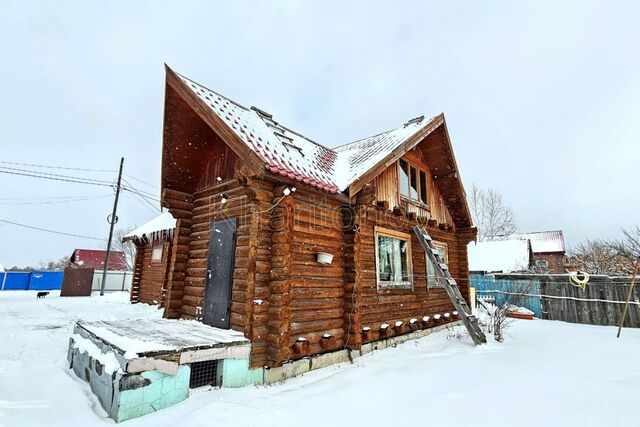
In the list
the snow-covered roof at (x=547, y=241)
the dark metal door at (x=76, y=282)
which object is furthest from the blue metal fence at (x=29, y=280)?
the snow-covered roof at (x=547, y=241)

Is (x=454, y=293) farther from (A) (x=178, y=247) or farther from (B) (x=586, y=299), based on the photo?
(A) (x=178, y=247)

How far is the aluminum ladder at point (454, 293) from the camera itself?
771 centimetres

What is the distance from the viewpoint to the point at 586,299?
11.4 meters

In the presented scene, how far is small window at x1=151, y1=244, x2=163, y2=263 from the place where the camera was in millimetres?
15641

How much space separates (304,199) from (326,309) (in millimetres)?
2346

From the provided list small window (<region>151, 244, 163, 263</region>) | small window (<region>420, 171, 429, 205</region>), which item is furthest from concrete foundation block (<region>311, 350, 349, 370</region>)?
small window (<region>151, 244, 163, 263</region>)

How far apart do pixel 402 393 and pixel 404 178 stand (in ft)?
21.4

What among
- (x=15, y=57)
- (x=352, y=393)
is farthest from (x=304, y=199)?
(x=15, y=57)

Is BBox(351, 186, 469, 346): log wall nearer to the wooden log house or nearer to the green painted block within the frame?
the wooden log house

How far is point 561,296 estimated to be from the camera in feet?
40.1

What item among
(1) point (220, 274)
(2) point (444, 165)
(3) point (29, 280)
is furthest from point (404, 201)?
(3) point (29, 280)

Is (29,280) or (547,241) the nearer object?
(29,280)

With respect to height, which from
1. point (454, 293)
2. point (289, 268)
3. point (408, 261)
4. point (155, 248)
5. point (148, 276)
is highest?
point (155, 248)

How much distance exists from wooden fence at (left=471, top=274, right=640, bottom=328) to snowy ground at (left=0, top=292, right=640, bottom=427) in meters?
4.75
